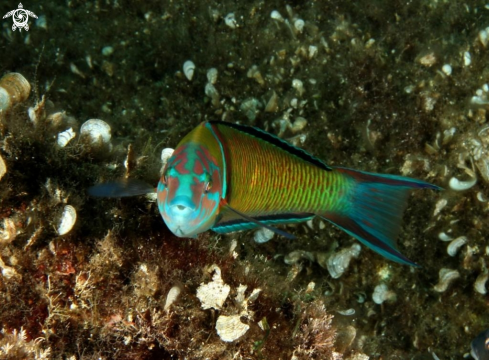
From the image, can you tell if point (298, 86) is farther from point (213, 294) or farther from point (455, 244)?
point (213, 294)

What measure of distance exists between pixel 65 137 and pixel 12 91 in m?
0.74

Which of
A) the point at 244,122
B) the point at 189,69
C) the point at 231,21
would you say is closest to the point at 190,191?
the point at 244,122

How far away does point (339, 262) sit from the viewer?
368 centimetres

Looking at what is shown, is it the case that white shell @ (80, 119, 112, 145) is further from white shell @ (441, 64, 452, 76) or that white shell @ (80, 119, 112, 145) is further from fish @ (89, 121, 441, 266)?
white shell @ (441, 64, 452, 76)

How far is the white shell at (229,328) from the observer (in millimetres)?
2287

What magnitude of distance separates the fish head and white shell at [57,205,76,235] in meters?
0.66

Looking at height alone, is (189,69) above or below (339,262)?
above

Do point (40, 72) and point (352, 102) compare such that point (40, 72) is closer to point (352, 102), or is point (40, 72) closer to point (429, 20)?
point (352, 102)

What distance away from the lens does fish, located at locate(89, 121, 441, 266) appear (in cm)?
211

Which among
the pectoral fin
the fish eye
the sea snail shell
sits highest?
the fish eye

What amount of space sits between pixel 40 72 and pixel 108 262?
413cm

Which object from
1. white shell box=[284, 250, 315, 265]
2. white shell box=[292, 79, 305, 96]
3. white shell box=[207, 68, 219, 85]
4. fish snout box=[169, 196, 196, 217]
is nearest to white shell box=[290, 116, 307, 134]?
white shell box=[292, 79, 305, 96]

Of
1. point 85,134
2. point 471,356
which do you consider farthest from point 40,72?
point 471,356

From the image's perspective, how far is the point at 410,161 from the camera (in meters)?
3.89
